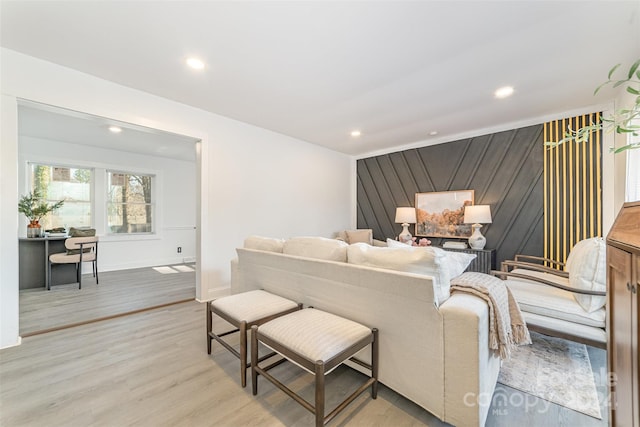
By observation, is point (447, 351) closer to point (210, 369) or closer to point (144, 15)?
point (210, 369)

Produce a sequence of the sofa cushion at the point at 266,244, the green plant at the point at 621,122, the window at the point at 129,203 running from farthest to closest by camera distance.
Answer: the window at the point at 129,203 < the sofa cushion at the point at 266,244 < the green plant at the point at 621,122

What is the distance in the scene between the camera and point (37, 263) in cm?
409

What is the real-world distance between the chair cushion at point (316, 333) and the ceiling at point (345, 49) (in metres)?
2.07

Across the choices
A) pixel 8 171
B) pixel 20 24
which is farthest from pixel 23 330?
pixel 20 24

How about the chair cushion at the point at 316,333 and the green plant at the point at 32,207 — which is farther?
the green plant at the point at 32,207

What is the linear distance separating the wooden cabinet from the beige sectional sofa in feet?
1.50

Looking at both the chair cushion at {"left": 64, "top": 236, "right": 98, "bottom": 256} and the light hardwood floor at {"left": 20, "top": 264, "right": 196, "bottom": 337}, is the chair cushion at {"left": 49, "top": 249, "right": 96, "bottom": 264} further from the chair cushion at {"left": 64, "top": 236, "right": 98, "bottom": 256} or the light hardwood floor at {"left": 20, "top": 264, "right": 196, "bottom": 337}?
the light hardwood floor at {"left": 20, "top": 264, "right": 196, "bottom": 337}

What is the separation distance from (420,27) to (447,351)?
7.13ft

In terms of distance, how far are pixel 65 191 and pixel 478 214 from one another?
7.44 meters

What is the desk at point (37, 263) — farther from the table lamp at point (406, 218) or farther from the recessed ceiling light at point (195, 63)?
the table lamp at point (406, 218)

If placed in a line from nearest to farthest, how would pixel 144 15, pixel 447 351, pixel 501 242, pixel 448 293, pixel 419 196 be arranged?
pixel 447 351, pixel 448 293, pixel 144 15, pixel 501 242, pixel 419 196

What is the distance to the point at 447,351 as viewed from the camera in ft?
4.50

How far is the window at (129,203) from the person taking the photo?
18.4ft

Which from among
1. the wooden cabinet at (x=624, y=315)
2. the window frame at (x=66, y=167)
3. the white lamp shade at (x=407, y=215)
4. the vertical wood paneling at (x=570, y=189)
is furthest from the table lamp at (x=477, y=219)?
the window frame at (x=66, y=167)
